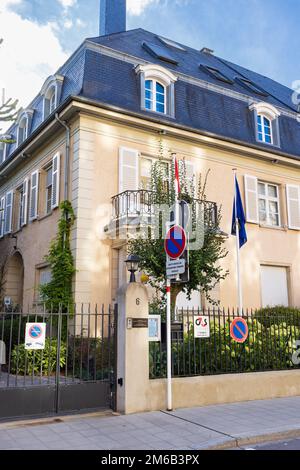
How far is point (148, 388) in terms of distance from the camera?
7566mm

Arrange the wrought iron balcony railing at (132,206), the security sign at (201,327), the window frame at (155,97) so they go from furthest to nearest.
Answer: the window frame at (155,97) → the wrought iron balcony railing at (132,206) → the security sign at (201,327)

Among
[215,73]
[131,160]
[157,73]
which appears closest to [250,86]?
[215,73]

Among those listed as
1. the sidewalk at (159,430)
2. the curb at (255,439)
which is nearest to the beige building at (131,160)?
the sidewalk at (159,430)

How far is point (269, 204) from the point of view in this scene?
17.5 metres

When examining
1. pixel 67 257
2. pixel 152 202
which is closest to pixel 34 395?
pixel 152 202

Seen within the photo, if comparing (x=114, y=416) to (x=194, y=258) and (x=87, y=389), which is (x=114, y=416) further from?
(x=194, y=258)

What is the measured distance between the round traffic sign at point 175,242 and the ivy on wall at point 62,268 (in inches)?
219

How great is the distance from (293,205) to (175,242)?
11121mm

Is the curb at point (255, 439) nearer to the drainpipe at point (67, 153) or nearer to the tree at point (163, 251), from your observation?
the tree at point (163, 251)

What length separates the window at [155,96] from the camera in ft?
50.6

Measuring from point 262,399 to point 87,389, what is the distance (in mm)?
3477

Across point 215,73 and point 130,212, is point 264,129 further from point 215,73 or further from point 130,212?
point 130,212

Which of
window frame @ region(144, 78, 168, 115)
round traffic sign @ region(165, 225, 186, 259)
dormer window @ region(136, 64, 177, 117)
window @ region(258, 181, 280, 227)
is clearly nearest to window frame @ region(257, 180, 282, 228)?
window @ region(258, 181, 280, 227)

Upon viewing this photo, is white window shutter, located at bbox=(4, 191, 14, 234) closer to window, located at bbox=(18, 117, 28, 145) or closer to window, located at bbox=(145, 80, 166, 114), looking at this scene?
window, located at bbox=(18, 117, 28, 145)
